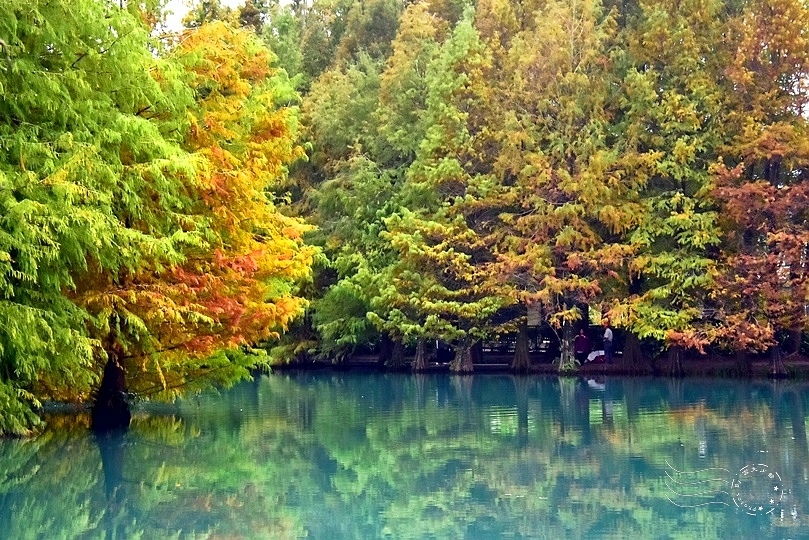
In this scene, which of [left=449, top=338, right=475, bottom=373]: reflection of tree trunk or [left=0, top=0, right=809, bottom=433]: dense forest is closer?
[left=0, top=0, right=809, bottom=433]: dense forest

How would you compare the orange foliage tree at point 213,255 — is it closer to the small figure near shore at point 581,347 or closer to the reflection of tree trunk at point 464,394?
the reflection of tree trunk at point 464,394

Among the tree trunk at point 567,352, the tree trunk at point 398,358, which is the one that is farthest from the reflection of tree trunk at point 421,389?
the tree trunk at point 567,352

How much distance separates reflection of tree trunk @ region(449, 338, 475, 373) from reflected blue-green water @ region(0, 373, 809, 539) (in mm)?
10662

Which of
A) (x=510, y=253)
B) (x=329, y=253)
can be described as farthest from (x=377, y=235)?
(x=510, y=253)

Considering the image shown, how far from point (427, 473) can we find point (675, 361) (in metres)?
18.1

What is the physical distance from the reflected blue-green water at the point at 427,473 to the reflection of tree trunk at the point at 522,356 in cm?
1026

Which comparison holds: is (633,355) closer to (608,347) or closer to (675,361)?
(608,347)

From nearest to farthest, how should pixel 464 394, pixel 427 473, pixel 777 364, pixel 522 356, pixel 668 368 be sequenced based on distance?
pixel 427 473 < pixel 464 394 < pixel 777 364 < pixel 668 368 < pixel 522 356

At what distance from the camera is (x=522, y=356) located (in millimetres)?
30781

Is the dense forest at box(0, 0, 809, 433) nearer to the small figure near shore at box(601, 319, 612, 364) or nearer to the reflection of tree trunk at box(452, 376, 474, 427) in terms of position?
the small figure near shore at box(601, 319, 612, 364)

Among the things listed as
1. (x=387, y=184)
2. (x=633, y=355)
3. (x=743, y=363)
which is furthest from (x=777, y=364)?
(x=387, y=184)

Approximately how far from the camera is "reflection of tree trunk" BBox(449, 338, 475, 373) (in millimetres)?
30938

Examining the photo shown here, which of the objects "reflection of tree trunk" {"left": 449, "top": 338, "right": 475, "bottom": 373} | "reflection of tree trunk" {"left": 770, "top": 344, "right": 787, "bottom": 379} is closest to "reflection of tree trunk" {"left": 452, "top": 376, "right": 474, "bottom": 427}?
"reflection of tree trunk" {"left": 449, "top": 338, "right": 475, "bottom": 373}
